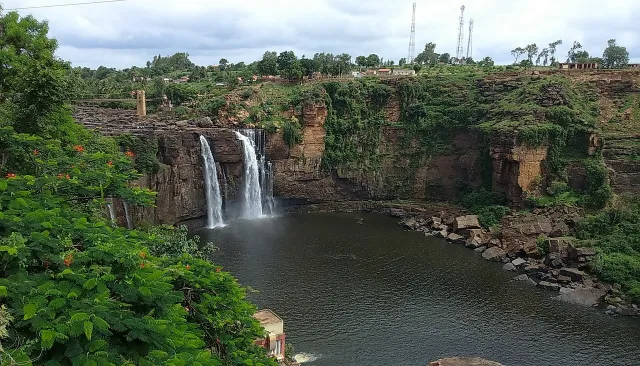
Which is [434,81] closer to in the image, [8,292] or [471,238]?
[471,238]

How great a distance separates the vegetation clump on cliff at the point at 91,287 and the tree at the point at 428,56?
8412 centimetres

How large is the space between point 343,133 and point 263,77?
548 inches

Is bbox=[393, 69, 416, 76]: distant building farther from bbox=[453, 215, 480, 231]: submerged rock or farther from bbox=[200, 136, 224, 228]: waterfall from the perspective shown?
bbox=[200, 136, 224, 228]: waterfall

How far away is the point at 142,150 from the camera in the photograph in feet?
126

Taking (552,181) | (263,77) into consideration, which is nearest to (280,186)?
(263,77)

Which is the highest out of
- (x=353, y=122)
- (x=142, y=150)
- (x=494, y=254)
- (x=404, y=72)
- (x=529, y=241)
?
(x=404, y=72)

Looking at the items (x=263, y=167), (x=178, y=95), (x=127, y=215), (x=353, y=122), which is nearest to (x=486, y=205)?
(x=353, y=122)

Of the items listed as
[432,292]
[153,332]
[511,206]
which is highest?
[153,332]

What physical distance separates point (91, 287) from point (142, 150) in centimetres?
3155

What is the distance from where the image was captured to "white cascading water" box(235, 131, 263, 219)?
46188mm

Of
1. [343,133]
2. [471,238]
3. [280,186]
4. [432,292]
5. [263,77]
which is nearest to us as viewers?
[432,292]

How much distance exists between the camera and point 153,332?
845cm

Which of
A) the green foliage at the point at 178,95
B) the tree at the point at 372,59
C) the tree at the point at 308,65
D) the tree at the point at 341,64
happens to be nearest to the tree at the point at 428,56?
the tree at the point at 372,59

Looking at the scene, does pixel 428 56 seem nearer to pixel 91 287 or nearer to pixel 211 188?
pixel 211 188
